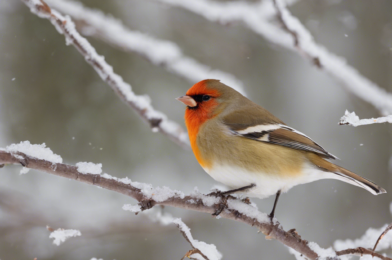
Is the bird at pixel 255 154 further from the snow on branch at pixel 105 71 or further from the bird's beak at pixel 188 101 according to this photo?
the snow on branch at pixel 105 71

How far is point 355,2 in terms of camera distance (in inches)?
273

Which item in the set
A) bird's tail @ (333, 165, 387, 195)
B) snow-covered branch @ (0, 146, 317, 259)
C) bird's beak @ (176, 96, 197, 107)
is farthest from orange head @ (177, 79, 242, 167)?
bird's tail @ (333, 165, 387, 195)

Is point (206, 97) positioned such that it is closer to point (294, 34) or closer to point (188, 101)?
point (188, 101)

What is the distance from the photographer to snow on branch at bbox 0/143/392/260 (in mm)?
1782

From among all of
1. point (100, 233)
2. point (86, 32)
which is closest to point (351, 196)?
point (100, 233)

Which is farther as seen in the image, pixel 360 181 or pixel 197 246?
pixel 360 181

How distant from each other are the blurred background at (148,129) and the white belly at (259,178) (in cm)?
145

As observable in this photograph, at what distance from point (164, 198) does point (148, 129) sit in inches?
151

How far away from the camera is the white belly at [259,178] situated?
109 inches

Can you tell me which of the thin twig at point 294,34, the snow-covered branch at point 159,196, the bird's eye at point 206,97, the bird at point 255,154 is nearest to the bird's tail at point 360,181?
the bird at point 255,154

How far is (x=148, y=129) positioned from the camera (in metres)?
5.73

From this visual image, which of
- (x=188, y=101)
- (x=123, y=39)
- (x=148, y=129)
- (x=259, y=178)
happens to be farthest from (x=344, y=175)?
(x=148, y=129)

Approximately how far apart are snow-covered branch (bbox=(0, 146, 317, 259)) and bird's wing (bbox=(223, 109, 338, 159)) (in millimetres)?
685

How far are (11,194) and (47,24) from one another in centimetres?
248
